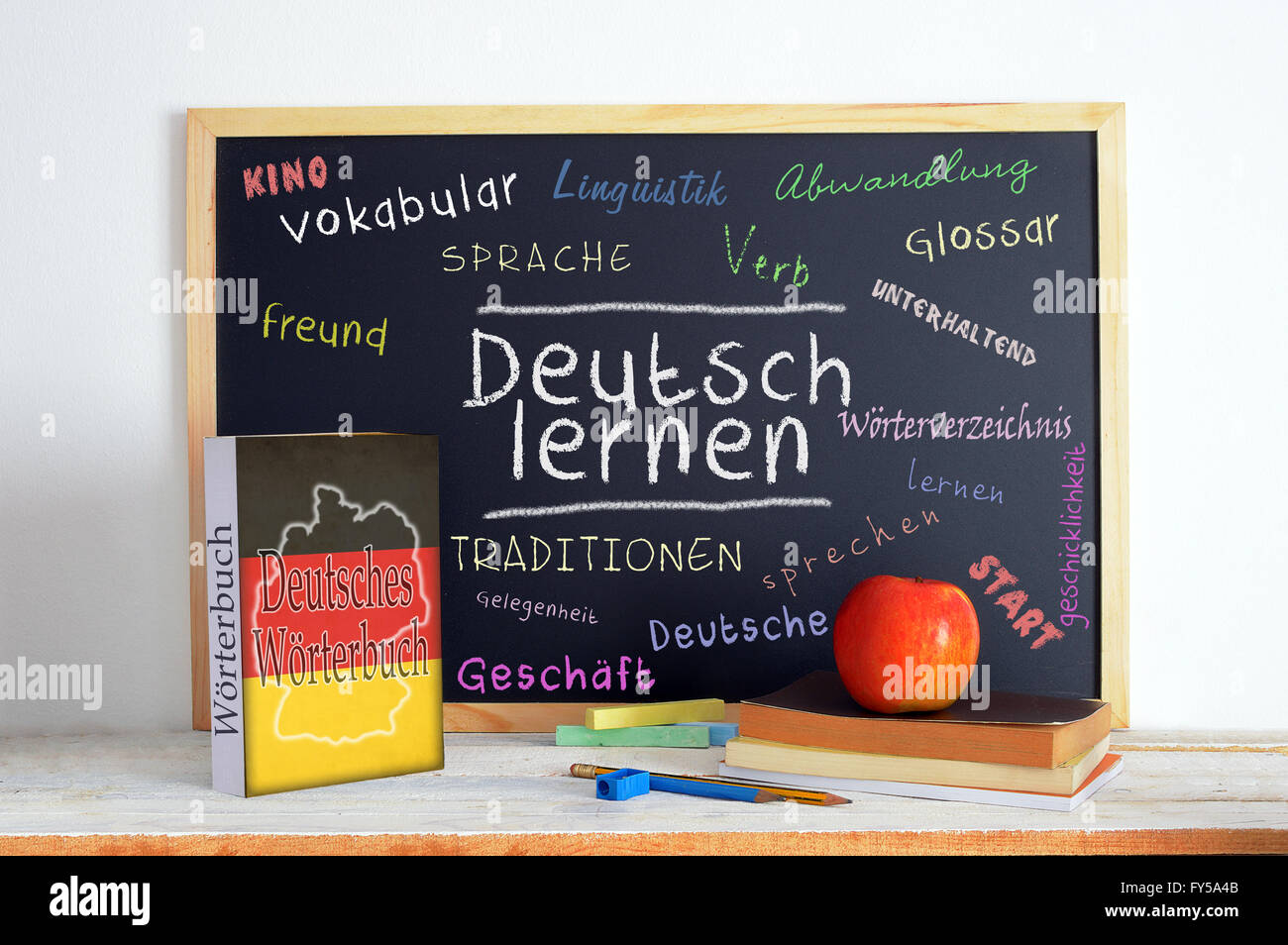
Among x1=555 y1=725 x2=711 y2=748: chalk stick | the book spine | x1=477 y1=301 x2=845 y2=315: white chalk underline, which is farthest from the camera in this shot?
x1=477 y1=301 x2=845 y2=315: white chalk underline

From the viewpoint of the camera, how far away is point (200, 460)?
124 cm

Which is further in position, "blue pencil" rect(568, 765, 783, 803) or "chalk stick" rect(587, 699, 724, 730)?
"chalk stick" rect(587, 699, 724, 730)

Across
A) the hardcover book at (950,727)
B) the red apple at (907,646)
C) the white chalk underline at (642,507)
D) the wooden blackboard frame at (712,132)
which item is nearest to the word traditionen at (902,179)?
the wooden blackboard frame at (712,132)

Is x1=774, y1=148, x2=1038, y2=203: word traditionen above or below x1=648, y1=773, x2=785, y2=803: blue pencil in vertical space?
above

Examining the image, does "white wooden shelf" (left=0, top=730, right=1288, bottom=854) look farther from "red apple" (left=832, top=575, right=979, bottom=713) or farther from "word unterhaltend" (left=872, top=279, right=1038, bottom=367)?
"word unterhaltend" (left=872, top=279, right=1038, bottom=367)

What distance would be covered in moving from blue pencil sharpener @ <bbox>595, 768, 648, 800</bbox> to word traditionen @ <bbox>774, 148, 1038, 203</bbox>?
2.24 ft

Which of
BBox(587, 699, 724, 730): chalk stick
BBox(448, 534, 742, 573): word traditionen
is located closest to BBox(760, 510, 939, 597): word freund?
BBox(448, 534, 742, 573): word traditionen

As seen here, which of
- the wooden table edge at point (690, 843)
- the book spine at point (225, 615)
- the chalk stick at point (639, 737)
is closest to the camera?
the wooden table edge at point (690, 843)

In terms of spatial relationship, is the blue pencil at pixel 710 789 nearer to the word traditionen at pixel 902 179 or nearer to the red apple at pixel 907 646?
the red apple at pixel 907 646

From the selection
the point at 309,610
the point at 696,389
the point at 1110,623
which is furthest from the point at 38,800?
the point at 1110,623

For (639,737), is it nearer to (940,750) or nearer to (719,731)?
(719,731)

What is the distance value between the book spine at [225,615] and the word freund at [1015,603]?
2.64 feet

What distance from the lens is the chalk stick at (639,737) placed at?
3.70ft

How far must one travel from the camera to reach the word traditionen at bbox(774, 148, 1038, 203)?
4.00ft
